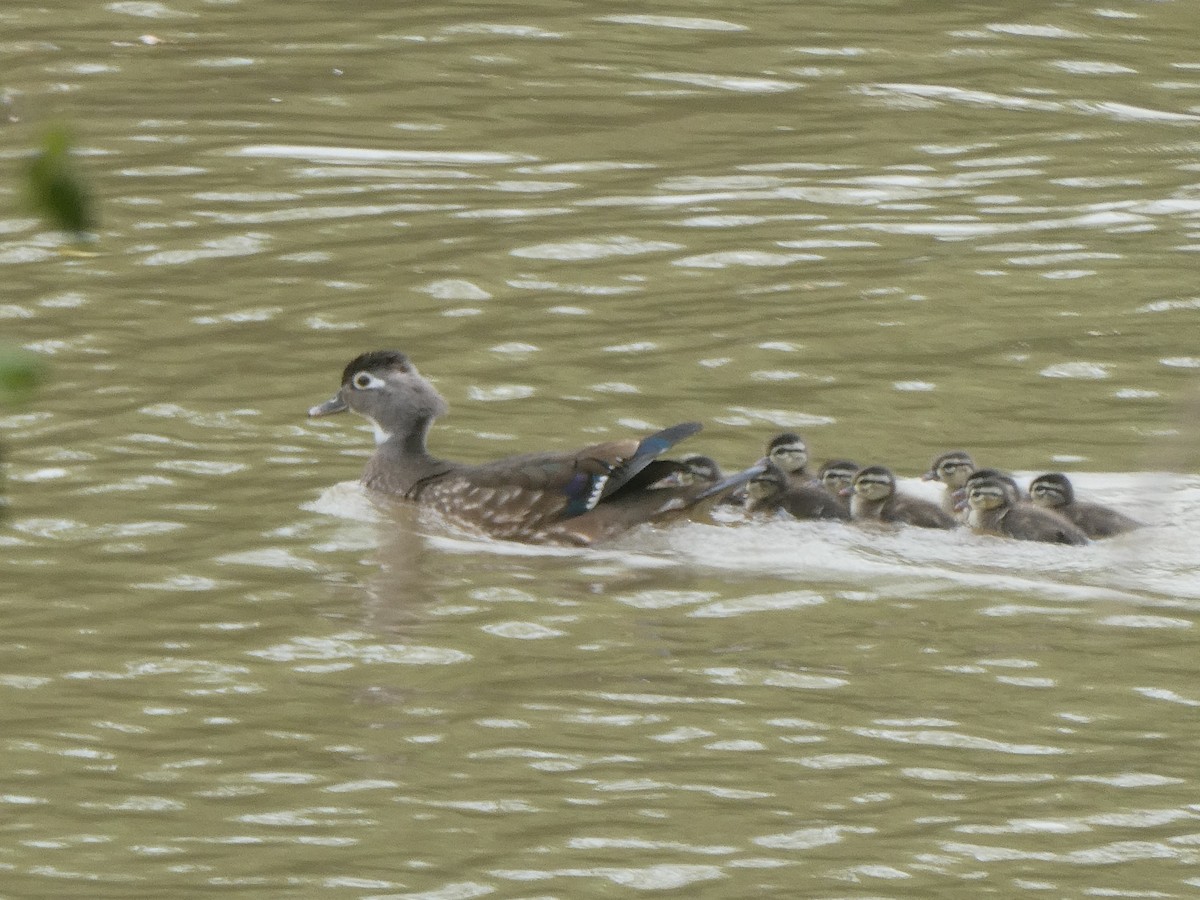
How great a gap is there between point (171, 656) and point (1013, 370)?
4.14 m

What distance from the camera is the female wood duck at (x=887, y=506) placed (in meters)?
7.81

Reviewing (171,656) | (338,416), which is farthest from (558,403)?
(171,656)

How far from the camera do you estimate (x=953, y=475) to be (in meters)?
7.98

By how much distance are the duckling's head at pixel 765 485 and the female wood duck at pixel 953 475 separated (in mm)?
561

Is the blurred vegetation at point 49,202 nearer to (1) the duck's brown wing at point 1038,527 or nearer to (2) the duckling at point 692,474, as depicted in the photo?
(1) the duck's brown wing at point 1038,527

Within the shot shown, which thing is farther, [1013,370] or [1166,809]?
[1013,370]

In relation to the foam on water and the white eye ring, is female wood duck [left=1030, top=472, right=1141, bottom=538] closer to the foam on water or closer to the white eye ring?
the foam on water

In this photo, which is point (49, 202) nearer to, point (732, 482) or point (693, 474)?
point (732, 482)

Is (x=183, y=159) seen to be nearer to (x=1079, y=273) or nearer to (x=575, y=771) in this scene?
(x=1079, y=273)

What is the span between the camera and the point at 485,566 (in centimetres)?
802

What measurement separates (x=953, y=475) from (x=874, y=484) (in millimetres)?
323

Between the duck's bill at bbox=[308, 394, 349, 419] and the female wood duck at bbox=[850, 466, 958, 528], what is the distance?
214 cm

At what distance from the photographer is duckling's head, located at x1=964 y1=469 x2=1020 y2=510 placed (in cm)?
761

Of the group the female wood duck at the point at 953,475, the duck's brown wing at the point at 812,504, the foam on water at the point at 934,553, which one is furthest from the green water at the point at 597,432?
the female wood duck at the point at 953,475
